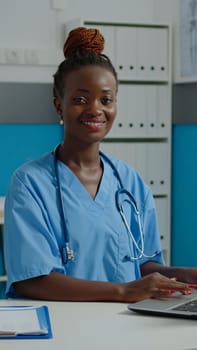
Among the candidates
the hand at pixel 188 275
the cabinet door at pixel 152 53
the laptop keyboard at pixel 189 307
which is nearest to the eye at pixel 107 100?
the hand at pixel 188 275

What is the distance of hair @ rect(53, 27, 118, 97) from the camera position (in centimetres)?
182

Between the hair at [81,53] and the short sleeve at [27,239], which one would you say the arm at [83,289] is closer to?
the short sleeve at [27,239]

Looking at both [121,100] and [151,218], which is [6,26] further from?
[151,218]

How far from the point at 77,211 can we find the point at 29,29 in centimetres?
268

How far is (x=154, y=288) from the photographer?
158 cm

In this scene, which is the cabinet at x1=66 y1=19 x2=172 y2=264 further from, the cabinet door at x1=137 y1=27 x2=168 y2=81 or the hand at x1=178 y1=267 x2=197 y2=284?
the hand at x1=178 y1=267 x2=197 y2=284

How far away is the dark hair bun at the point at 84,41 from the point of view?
5.99 feet

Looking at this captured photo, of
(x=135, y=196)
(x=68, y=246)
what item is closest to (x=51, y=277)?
(x=68, y=246)

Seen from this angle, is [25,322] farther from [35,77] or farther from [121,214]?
[35,77]

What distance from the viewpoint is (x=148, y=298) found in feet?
5.23

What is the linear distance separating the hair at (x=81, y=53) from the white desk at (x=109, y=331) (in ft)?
1.90

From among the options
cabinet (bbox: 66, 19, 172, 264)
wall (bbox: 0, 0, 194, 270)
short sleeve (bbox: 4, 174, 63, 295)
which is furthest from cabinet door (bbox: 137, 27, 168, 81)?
short sleeve (bbox: 4, 174, 63, 295)


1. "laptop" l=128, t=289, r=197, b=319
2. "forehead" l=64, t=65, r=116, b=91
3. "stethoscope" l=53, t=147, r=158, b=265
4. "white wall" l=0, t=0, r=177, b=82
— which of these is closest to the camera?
"laptop" l=128, t=289, r=197, b=319

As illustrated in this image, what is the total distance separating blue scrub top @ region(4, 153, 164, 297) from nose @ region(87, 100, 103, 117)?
14cm
